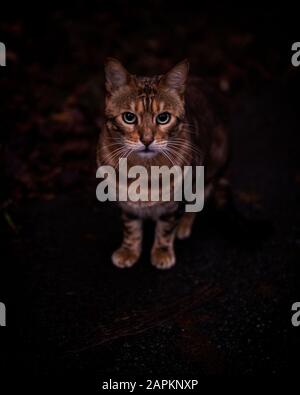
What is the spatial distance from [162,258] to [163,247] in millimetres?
69

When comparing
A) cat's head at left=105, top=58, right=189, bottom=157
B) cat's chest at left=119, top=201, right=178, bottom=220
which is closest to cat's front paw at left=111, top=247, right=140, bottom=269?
cat's chest at left=119, top=201, right=178, bottom=220

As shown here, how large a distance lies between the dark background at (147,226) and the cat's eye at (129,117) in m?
0.99

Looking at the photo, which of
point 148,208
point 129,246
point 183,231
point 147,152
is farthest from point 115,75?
point 183,231

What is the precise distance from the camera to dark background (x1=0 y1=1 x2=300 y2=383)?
8.47 feet

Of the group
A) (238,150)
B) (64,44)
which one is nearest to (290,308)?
(238,150)

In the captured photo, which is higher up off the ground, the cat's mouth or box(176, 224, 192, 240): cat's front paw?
the cat's mouth

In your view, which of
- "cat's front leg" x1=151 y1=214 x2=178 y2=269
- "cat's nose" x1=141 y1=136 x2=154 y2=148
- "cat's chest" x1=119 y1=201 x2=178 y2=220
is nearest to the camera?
"cat's nose" x1=141 y1=136 x2=154 y2=148

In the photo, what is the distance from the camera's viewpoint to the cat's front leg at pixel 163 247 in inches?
119

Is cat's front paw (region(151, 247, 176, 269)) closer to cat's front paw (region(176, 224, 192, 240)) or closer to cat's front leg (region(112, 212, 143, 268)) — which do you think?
cat's front leg (region(112, 212, 143, 268))

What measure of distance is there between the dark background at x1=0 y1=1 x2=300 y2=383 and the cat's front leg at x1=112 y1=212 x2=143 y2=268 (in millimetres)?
60

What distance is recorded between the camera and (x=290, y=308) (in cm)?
284

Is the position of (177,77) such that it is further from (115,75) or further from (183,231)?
(183,231)

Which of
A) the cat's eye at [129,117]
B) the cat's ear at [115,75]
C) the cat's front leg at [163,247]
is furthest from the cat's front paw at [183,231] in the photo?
the cat's ear at [115,75]

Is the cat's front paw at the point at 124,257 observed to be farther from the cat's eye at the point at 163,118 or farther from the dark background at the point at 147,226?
the cat's eye at the point at 163,118
